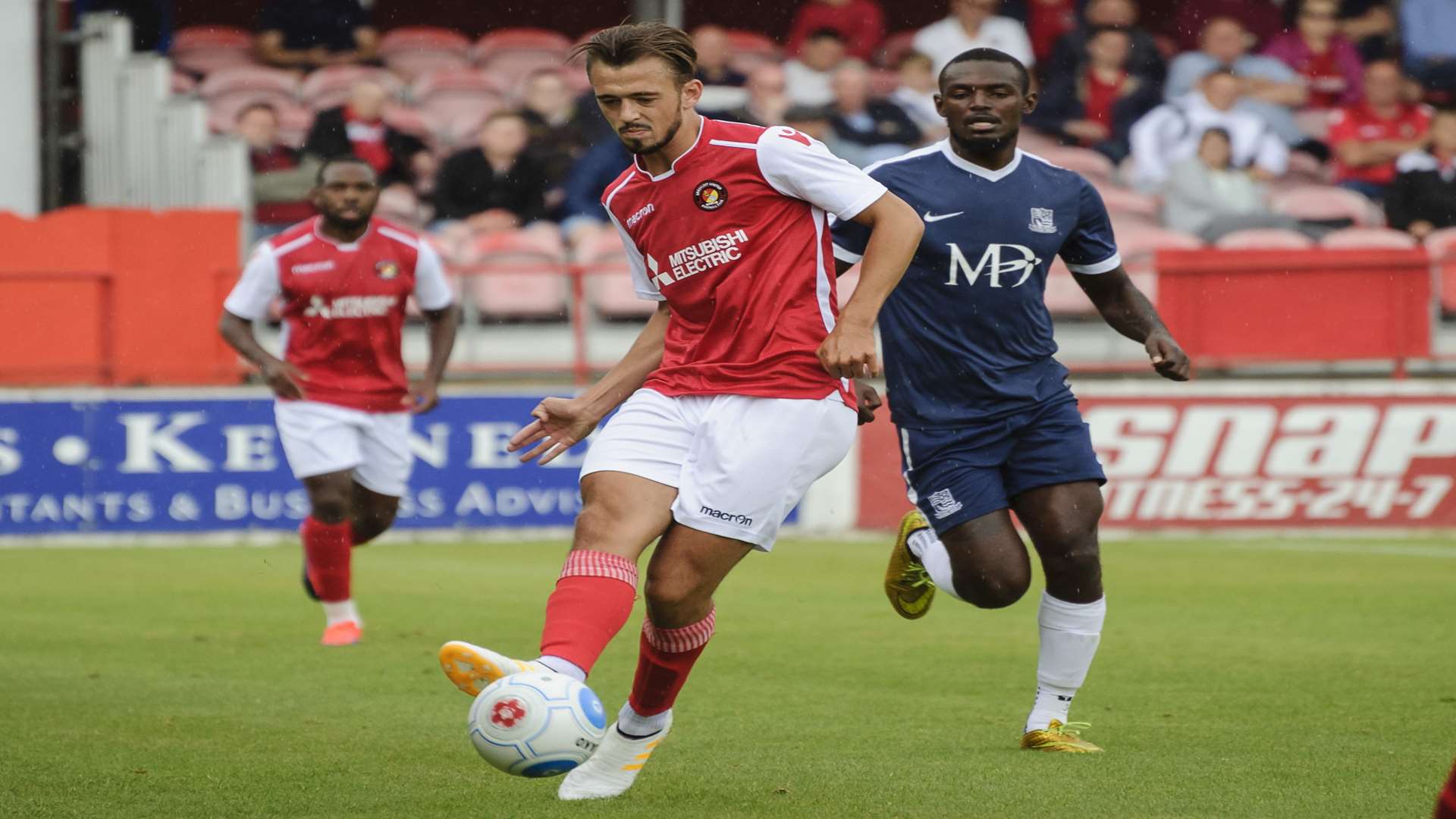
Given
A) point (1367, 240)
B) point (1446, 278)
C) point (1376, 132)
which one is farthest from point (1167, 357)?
point (1376, 132)

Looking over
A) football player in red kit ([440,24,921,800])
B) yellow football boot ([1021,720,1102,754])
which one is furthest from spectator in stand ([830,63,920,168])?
football player in red kit ([440,24,921,800])

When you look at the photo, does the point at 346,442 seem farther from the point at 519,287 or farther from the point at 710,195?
the point at 519,287

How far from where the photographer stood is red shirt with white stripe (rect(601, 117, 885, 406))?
506 cm

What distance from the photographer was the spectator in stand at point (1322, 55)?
19.1m

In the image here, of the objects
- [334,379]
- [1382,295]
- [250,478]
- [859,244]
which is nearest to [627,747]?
[859,244]

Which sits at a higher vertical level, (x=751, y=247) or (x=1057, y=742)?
(x=751, y=247)

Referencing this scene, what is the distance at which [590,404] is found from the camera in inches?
205

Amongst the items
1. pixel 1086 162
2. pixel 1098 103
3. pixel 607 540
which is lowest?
pixel 607 540

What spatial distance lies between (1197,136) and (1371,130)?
6.24 ft

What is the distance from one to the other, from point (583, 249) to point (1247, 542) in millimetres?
5279

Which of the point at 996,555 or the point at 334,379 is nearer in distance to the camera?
the point at 996,555

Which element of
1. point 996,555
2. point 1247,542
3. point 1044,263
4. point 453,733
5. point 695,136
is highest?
point 695,136

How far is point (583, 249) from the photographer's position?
15.3m

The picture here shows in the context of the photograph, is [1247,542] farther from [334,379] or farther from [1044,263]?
[1044,263]
